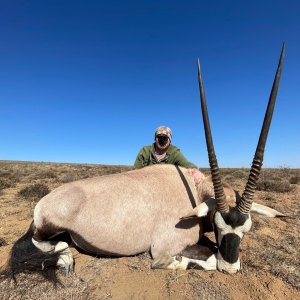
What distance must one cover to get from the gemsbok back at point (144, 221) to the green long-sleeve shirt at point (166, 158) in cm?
192

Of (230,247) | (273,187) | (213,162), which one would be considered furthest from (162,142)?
(273,187)

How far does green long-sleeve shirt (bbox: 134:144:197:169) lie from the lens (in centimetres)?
603

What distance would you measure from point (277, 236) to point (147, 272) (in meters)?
2.39

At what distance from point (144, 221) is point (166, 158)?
240 cm

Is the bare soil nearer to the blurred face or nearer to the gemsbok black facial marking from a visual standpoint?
the gemsbok black facial marking

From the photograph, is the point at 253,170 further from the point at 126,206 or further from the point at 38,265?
the point at 38,265

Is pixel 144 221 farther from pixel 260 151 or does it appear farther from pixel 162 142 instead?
pixel 162 142

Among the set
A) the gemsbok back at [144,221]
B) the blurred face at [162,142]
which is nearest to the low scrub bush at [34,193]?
the blurred face at [162,142]

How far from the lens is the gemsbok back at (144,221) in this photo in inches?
139

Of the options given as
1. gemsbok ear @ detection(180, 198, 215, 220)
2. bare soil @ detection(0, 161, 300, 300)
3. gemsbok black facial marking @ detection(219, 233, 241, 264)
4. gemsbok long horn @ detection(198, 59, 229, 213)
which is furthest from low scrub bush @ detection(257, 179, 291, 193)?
gemsbok black facial marking @ detection(219, 233, 241, 264)

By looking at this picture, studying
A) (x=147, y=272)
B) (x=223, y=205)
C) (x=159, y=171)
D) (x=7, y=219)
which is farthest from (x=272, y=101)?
(x=7, y=219)

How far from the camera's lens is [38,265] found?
3.68 m

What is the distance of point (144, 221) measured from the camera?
12.6 feet

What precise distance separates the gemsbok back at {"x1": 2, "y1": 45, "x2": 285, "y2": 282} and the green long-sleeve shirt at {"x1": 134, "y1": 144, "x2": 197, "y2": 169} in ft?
6.29
